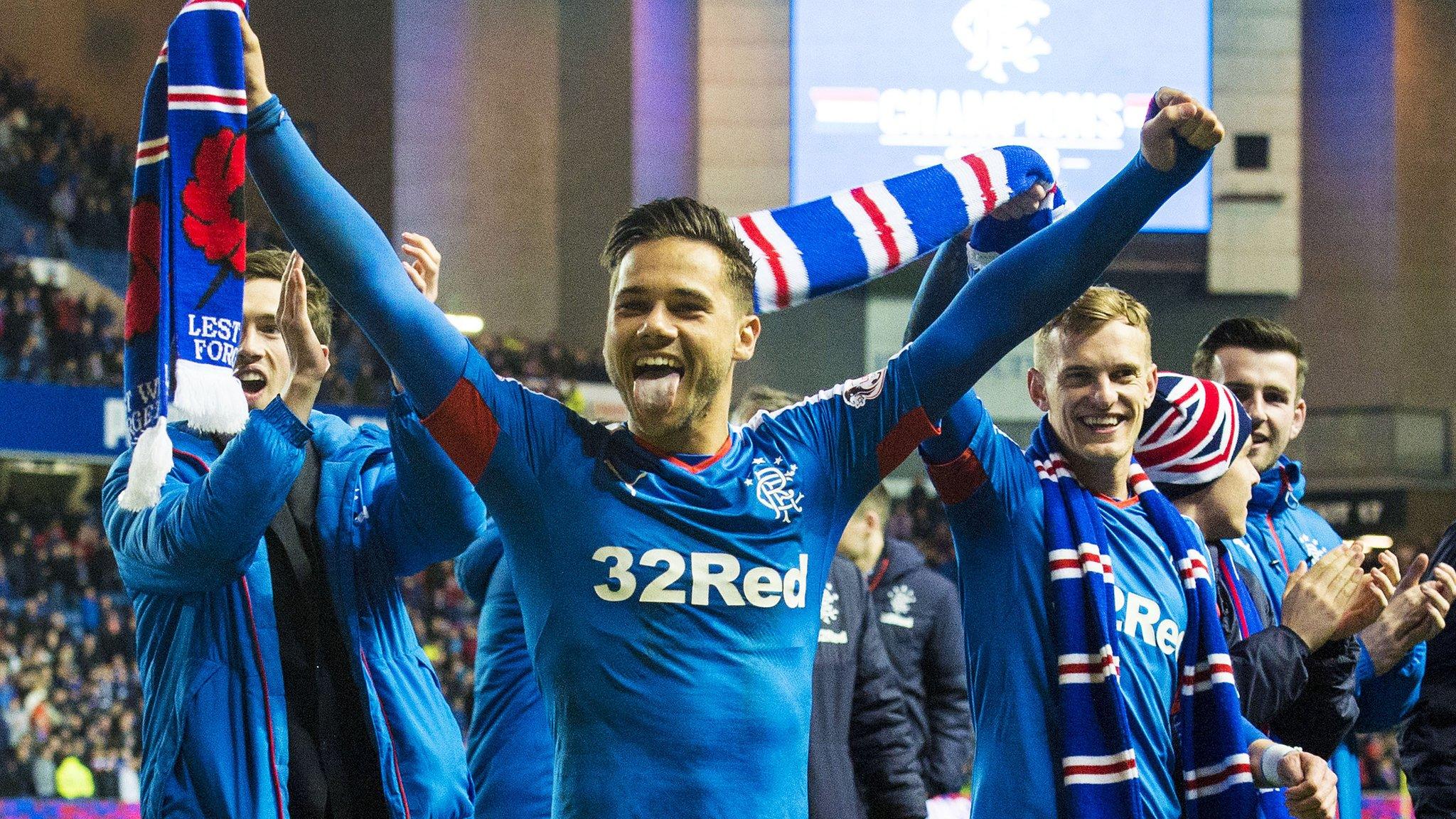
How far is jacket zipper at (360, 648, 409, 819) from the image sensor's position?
277cm

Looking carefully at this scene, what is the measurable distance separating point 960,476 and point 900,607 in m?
2.34

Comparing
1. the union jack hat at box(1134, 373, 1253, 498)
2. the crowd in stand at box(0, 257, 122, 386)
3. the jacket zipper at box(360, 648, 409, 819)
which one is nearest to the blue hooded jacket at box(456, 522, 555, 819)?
the jacket zipper at box(360, 648, 409, 819)

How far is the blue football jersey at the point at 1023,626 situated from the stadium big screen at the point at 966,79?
16.6m

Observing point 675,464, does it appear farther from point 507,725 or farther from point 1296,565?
point 1296,565

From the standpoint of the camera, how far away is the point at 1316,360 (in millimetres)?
23016

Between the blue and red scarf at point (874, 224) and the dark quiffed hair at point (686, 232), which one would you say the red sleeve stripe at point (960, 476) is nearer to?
the blue and red scarf at point (874, 224)

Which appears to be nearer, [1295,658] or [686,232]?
[686,232]

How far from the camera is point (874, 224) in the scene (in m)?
3.15

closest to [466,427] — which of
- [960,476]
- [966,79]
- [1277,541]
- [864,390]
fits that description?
[864,390]

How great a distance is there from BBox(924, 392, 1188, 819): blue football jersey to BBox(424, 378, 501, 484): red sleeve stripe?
2.84 feet

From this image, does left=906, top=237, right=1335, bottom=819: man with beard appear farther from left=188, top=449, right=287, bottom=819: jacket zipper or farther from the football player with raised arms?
left=188, top=449, right=287, bottom=819: jacket zipper

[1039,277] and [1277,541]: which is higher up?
[1039,277]

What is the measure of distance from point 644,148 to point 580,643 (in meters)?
20.1

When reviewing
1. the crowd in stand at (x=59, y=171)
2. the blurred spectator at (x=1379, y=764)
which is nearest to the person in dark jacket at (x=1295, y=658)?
the blurred spectator at (x=1379, y=764)
